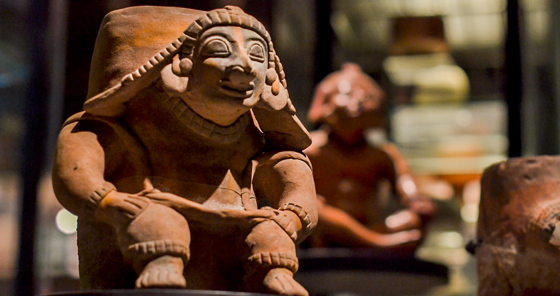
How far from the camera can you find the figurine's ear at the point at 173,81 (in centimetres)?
155

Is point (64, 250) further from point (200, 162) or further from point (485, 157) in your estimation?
point (485, 157)

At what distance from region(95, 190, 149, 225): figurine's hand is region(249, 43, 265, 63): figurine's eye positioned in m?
0.38

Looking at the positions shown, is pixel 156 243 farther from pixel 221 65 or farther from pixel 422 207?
pixel 422 207

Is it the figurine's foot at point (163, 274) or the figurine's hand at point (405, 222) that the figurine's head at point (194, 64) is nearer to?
the figurine's foot at point (163, 274)

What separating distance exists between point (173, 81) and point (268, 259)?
0.41 metres

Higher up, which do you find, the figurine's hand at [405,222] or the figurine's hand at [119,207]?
the figurine's hand at [119,207]

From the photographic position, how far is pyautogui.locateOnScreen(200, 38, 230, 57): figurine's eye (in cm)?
154

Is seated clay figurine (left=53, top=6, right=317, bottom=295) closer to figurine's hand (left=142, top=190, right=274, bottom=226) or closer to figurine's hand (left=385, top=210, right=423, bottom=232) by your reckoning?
figurine's hand (left=142, top=190, right=274, bottom=226)

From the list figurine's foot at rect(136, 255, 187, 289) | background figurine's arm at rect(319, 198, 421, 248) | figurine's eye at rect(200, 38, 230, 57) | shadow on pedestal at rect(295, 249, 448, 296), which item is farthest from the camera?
background figurine's arm at rect(319, 198, 421, 248)

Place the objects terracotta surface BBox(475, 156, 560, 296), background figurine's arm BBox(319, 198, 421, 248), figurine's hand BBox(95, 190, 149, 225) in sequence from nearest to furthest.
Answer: figurine's hand BBox(95, 190, 149, 225)
terracotta surface BBox(475, 156, 560, 296)
background figurine's arm BBox(319, 198, 421, 248)

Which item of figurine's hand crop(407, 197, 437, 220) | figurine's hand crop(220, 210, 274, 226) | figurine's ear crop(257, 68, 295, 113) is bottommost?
figurine's hand crop(407, 197, 437, 220)

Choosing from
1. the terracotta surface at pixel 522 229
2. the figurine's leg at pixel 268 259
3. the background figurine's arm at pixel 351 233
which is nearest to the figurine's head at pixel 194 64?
the figurine's leg at pixel 268 259

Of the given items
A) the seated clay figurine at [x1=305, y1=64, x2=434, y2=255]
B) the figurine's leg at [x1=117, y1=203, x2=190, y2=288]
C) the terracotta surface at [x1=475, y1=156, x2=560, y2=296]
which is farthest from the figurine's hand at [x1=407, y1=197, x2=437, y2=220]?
the figurine's leg at [x1=117, y1=203, x2=190, y2=288]

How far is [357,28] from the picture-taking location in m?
4.95
